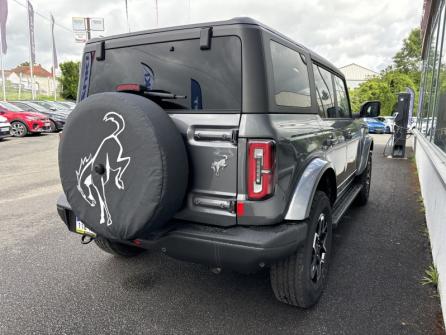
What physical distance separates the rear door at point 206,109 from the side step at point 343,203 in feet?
4.50

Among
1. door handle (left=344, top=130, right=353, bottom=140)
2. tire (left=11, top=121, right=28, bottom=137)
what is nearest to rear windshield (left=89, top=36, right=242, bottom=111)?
door handle (left=344, top=130, right=353, bottom=140)

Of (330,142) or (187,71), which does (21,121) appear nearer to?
(187,71)

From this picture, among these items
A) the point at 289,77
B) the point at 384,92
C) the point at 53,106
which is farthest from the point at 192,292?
the point at 384,92

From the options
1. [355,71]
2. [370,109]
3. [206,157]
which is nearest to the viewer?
[206,157]

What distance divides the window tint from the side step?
0.95 metres

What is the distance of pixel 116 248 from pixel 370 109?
371cm

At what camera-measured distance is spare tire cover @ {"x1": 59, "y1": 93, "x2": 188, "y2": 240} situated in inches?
74.8

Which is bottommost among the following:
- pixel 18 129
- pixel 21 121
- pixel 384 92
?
pixel 18 129

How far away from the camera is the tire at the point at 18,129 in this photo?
14.0 m

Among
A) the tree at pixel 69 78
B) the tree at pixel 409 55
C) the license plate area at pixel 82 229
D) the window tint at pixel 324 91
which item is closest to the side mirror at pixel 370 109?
the window tint at pixel 324 91

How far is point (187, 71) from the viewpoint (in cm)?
225

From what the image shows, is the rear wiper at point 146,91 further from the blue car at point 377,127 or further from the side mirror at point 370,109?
the blue car at point 377,127

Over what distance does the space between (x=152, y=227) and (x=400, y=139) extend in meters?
10.3

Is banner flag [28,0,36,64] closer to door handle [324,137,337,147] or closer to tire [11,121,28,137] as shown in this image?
tire [11,121,28,137]
